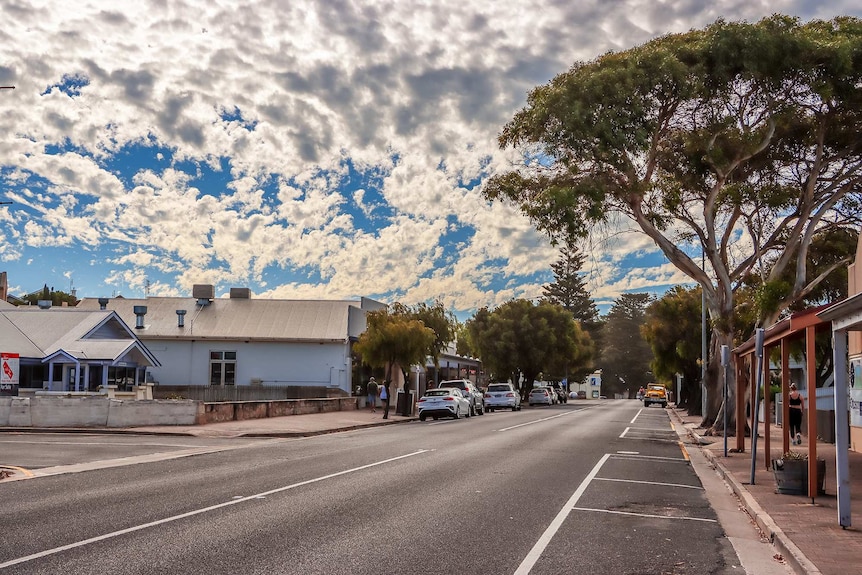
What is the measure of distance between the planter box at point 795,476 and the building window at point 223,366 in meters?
39.3

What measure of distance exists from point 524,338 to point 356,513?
63.2 meters

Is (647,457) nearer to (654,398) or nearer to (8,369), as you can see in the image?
(8,369)

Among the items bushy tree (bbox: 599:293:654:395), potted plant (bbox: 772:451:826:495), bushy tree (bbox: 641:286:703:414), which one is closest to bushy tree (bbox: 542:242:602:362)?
bushy tree (bbox: 599:293:654:395)

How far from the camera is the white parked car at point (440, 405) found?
124ft

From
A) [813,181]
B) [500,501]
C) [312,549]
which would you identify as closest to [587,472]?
[500,501]

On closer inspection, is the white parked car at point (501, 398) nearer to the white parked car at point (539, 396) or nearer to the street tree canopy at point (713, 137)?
the white parked car at point (539, 396)

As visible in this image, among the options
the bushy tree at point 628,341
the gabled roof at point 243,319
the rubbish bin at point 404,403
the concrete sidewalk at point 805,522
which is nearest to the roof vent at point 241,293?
the gabled roof at point 243,319

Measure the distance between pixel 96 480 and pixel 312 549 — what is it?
7004mm

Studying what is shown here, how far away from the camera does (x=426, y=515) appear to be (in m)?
10.6

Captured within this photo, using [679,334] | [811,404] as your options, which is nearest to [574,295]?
[679,334]

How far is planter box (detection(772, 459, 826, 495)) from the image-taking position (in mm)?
12906

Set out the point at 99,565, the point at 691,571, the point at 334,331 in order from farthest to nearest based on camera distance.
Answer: the point at 334,331 < the point at 691,571 < the point at 99,565

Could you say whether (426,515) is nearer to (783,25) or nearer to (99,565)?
(99,565)

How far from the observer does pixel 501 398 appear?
52844 mm
